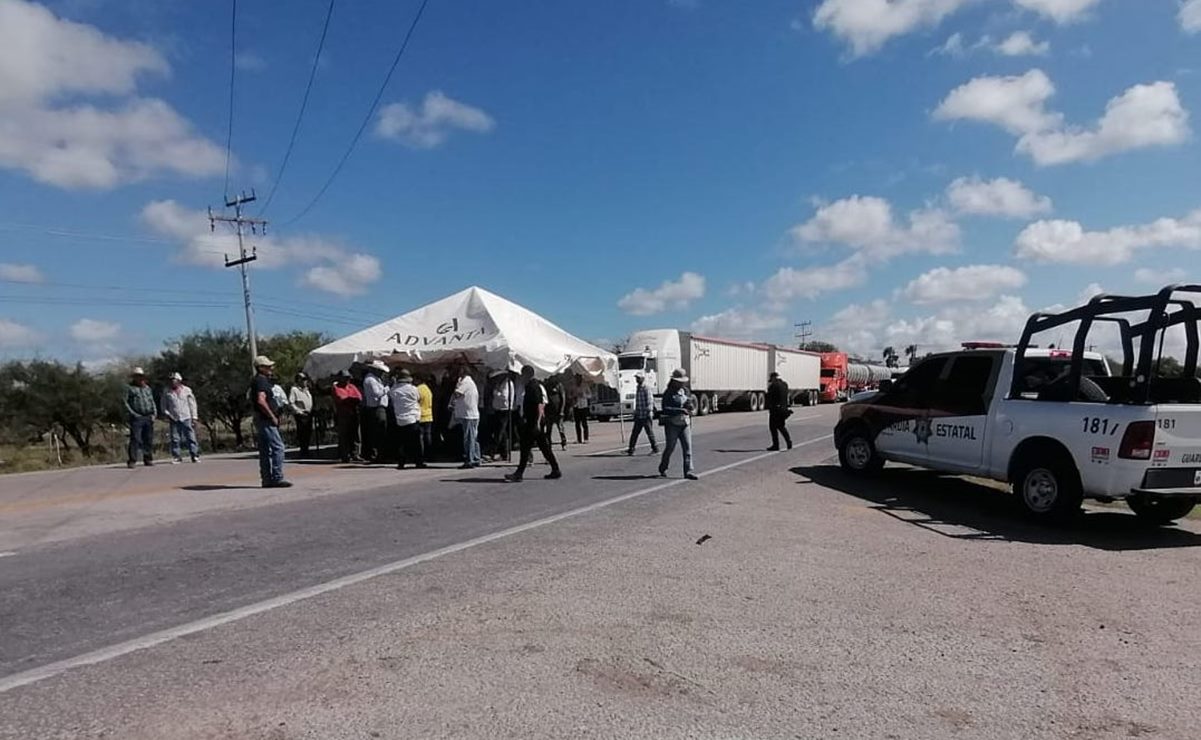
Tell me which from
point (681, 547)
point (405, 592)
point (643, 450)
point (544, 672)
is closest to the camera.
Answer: point (544, 672)

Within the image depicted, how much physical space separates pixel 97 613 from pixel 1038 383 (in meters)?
9.58

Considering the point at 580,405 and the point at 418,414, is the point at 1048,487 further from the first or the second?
the point at 580,405

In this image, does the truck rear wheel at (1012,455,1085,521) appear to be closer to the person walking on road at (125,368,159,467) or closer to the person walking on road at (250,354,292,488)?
the person walking on road at (250,354,292,488)

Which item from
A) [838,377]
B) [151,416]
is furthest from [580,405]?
[838,377]

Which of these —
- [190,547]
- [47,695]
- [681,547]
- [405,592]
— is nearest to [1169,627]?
[681,547]

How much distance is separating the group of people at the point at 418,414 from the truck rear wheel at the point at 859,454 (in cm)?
246

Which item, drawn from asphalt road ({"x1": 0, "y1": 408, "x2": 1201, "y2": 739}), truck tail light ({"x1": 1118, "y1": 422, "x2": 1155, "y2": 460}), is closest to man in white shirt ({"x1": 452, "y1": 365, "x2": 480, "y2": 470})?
asphalt road ({"x1": 0, "y1": 408, "x2": 1201, "y2": 739})

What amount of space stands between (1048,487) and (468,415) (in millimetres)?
9003

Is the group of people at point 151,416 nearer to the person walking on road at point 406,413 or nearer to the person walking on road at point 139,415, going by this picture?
the person walking on road at point 139,415

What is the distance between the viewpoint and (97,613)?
17.4 ft

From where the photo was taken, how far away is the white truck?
A: 32812mm

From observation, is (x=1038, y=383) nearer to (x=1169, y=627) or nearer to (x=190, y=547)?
(x=1169, y=627)

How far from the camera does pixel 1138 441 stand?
7.55m

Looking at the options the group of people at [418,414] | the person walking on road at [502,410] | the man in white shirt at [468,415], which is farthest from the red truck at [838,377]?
the man in white shirt at [468,415]
